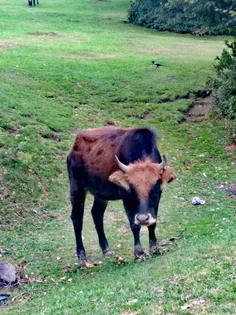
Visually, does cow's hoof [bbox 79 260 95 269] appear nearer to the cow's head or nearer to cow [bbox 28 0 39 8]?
the cow's head

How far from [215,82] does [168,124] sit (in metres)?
2.86

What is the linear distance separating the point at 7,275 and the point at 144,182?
267 centimetres

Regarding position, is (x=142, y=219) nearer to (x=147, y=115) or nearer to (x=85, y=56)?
(x=147, y=115)

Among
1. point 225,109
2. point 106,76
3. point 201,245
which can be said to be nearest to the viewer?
point 201,245

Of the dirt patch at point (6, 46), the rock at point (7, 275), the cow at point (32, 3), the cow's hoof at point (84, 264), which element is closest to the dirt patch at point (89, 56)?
the dirt patch at point (6, 46)

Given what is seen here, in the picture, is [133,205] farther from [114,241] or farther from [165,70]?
[165,70]

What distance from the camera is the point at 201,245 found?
8867 millimetres

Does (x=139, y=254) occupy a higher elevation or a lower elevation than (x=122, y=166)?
lower

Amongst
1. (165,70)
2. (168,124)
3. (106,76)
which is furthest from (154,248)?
(165,70)

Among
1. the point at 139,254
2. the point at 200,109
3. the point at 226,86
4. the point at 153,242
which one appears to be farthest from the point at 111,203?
the point at 200,109

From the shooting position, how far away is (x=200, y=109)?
22.1 metres

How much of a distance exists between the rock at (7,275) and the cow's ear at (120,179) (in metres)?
2.21

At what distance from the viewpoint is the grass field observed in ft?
23.5

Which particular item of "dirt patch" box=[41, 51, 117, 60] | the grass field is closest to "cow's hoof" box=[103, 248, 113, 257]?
the grass field
